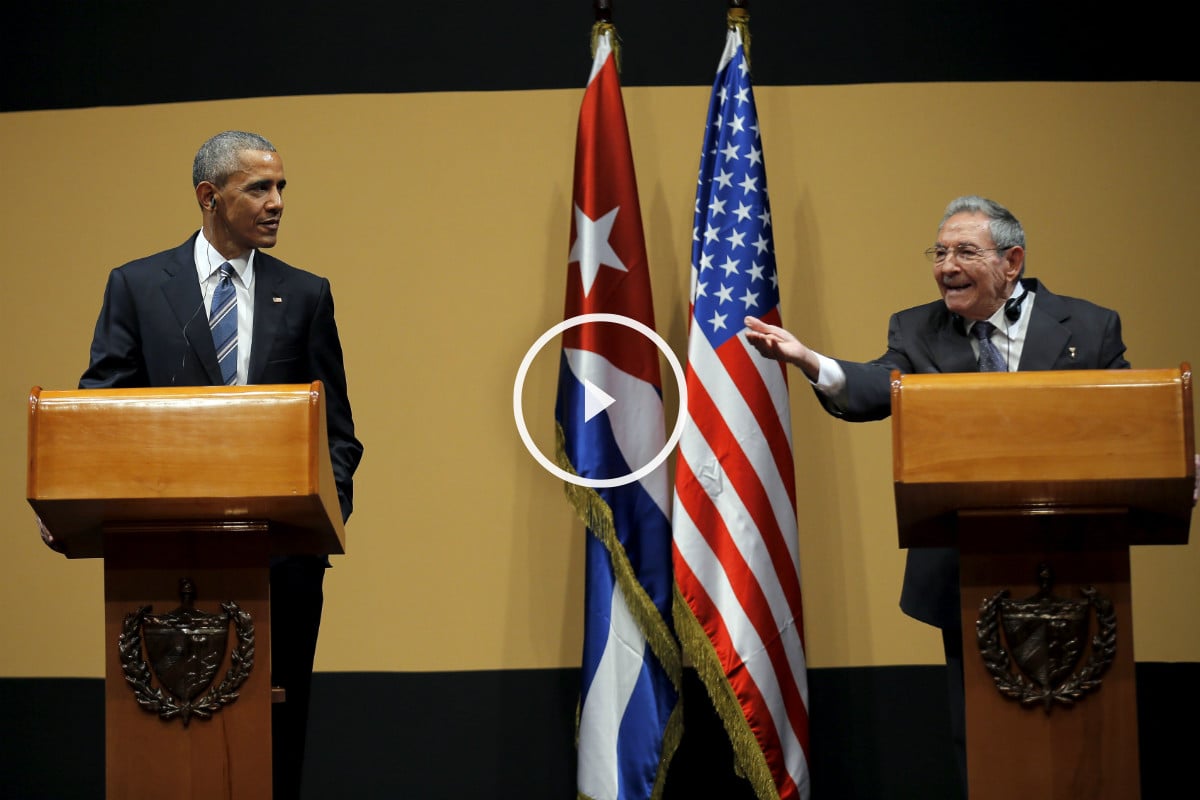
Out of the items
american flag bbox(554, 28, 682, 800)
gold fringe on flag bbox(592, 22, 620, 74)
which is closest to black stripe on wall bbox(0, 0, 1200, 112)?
gold fringe on flag bbox(592, 22, 620, 74)

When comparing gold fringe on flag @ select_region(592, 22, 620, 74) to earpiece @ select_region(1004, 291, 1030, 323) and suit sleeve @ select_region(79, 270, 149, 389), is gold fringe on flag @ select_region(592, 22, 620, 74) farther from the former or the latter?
suit sleeve @ select_region(79, 270, 149, 389)

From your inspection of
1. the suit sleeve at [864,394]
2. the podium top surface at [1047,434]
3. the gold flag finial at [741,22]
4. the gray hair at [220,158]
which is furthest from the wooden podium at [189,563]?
the gold flag finial at [741,22]

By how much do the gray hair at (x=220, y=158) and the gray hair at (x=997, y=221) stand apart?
1677 mm

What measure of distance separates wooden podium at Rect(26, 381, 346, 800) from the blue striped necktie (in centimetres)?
60

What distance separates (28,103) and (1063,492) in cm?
392

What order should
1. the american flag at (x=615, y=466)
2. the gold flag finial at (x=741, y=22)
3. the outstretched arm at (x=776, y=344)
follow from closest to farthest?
the outstretched arm at (x=776, y=344) < the american flag at (x=615, y=466) < the gold flag finial at (x=741, y=22)

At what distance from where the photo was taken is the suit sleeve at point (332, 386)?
339 cm

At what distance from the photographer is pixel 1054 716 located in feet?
8.75

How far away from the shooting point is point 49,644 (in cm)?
487

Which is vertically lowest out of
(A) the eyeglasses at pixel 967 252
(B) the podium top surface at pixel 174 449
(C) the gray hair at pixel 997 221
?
(B) the podium top surface at pixel 174 449

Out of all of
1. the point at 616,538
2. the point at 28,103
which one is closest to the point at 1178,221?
the point at 616,538

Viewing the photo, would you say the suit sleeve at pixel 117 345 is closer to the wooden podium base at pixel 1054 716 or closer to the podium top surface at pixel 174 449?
the podium top surface at pixel 174 449

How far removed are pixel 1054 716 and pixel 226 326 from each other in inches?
77.5

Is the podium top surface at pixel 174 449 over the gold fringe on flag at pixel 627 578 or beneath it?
over
